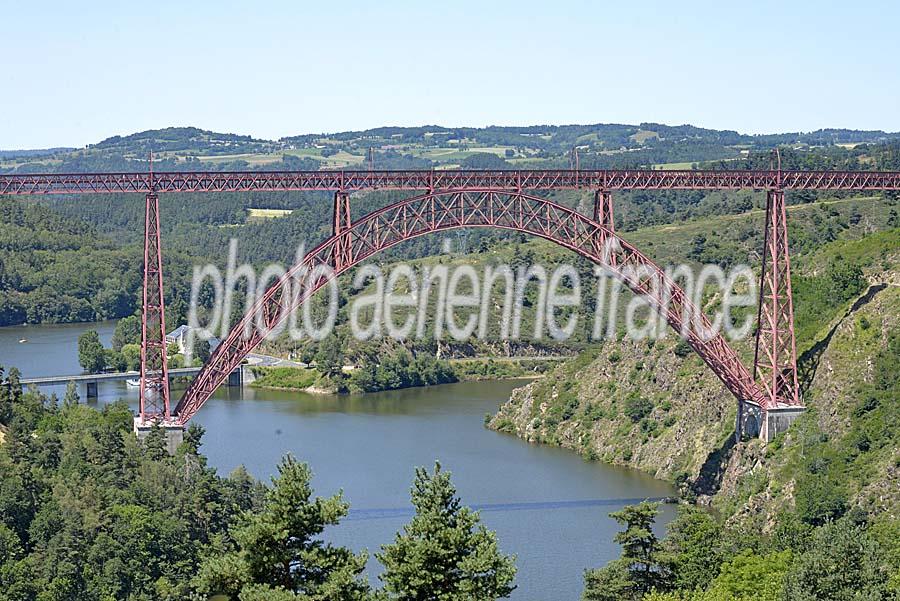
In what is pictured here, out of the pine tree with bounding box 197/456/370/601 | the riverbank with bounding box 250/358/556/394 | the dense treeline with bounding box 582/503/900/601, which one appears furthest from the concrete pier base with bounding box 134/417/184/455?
the riverbank with bounding box 250/358/556/394

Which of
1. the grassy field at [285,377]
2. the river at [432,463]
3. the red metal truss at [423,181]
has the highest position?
the red metal truss at [423,181]

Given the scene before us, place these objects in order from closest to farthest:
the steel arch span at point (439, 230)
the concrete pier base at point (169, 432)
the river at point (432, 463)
A: the river at point (432, 463), the steel arch span at point (439, 230), the concrete pier base at point (169, 432)

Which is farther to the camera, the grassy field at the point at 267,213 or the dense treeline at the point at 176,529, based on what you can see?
the grassy field at the point at 267,213

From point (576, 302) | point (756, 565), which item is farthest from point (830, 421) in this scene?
point (576, 302)

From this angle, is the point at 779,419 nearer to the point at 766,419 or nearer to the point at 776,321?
the point at 766,419

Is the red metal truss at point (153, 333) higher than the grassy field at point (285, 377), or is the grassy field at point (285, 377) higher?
the red metal truss at point (153, 333)

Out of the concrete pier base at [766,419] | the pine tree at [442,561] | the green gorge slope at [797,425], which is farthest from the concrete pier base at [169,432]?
the pine tree at [442,561]

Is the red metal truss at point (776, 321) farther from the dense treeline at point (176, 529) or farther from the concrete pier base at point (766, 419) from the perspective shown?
the dense treeline at point (176, 529)

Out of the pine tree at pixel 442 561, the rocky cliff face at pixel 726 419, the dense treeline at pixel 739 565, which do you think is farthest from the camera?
the rocky cliff face at pixel 726 419
